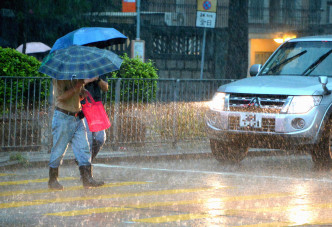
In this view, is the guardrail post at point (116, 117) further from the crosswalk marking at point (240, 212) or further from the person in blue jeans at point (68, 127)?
the crosswalk marking at point (240, 212)

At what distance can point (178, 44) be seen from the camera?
31.5 meters

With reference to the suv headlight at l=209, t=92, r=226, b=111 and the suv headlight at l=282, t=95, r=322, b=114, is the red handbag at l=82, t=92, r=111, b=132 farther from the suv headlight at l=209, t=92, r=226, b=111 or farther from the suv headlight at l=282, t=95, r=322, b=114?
the suv headlight at l=282, t=95, r=322, b=114

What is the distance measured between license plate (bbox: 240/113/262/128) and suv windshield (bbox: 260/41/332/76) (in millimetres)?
1367

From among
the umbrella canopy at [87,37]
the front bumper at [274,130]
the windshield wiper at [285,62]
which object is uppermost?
the umbrella canopy at [87,37]

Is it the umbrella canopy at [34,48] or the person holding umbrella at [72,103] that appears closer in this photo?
the person holding umbrella at [72,103]

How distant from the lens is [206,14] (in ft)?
67.2

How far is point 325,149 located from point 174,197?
3.76m

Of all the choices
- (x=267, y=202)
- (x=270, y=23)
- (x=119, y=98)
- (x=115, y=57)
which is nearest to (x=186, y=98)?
(x=119, y=98)

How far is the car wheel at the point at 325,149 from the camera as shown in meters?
12.1

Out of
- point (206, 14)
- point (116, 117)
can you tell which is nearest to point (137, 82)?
point (116, 117)

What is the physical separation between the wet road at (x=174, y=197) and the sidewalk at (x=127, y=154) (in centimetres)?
31

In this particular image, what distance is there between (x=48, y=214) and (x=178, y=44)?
2387cm

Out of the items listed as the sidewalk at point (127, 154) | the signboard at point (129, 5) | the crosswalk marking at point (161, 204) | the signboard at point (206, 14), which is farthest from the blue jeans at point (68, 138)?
the signboard at point (129, 5)

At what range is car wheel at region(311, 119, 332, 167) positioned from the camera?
12.1 meters
